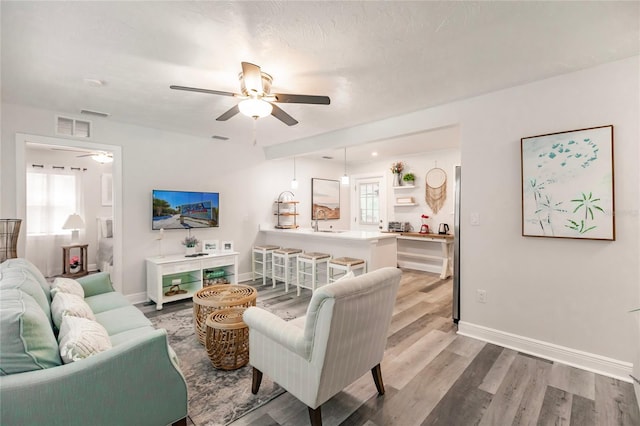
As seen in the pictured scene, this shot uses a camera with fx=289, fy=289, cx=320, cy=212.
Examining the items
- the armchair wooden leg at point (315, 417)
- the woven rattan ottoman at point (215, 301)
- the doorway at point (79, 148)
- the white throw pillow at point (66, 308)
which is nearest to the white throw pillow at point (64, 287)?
the white throw pillow at point (66, 308)

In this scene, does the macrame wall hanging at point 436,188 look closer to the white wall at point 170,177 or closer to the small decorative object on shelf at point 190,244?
the white wall at point 170,177

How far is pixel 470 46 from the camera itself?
2.13m

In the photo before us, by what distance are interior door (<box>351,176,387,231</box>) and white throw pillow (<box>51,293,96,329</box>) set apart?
5.77 metres

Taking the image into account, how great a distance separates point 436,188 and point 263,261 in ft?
12.3

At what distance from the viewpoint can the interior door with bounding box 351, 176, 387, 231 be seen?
6886 millimetres

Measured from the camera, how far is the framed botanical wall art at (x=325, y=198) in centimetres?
682

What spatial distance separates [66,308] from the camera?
1839mm

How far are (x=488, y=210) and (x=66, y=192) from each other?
742 centimetres

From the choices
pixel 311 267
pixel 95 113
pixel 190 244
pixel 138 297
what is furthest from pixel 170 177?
pixel 311 267

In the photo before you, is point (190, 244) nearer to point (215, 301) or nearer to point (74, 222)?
point (215, 301)

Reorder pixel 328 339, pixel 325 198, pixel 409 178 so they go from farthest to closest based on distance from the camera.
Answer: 1. pixel 325 198
2. pixel 409 178
3. pixel 328 339

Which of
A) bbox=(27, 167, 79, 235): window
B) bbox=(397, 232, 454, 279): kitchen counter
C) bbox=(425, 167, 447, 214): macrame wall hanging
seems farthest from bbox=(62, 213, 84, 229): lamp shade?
bbox=(425, 167, 447, 214): macrame wall hanging

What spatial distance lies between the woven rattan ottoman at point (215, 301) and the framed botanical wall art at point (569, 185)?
274 cm

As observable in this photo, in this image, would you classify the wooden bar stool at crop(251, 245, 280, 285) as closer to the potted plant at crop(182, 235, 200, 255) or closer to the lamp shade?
the potted plant at crop(182, 235, 200, 255)
